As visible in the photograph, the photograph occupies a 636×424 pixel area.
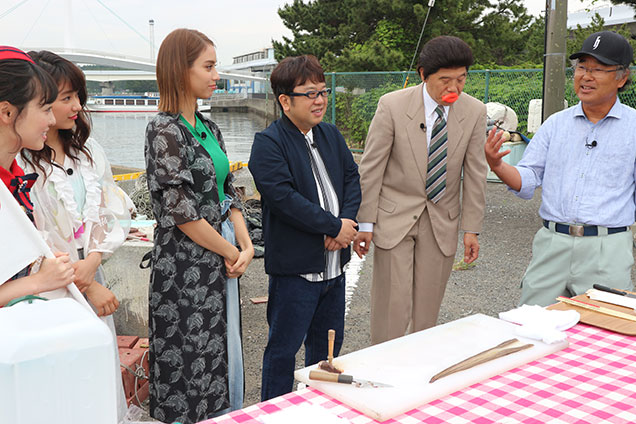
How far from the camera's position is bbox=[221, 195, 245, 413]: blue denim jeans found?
264 cm

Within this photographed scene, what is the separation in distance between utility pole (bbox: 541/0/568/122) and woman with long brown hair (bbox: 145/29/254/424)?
465 centimetres

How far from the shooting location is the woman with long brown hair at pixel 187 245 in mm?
2383

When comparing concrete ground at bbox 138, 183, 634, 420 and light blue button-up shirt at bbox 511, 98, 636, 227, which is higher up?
light blue button-up shirt at bbox 511, 98, 636, 227

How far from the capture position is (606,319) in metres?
2.05

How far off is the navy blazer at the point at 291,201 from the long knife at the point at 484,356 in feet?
3.60

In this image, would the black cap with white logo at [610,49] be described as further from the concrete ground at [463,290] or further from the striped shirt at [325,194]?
the concrete ground at [463,290]

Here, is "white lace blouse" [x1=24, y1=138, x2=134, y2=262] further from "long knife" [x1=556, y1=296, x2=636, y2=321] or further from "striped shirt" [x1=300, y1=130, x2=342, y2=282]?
"long knife" [x1=556, y1=296, x2=636, y2=321]

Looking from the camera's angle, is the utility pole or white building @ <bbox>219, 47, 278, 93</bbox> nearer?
the utility pole

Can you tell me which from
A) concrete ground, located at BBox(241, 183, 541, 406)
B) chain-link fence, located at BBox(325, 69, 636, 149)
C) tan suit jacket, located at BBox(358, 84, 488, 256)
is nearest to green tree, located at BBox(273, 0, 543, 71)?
chain-link fence, located at BBox(325, 69, 636, 149)

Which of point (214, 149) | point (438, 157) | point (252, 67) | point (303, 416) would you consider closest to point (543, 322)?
point (303, 416)

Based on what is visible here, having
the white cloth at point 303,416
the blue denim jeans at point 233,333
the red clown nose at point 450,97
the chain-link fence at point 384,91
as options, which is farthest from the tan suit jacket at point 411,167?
the chain-link fence at point 384,91

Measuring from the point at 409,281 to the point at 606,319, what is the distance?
1114 millimetres

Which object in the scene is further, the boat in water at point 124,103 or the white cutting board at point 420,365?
the boat in water at point 124,103

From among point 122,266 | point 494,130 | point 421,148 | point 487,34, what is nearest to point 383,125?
point 421,148
